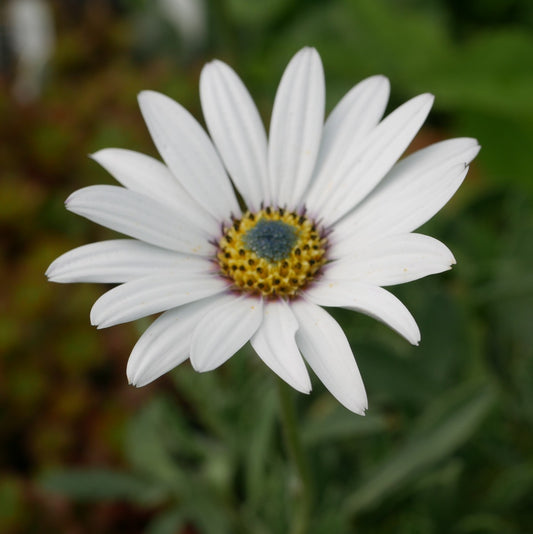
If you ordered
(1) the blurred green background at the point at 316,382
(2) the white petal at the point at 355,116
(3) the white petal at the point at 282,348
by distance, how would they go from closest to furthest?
(3) the white petal at the point at 282,348, (2) the white petal at the point at 355,116, (1) the blurred green background at the point at 316,382

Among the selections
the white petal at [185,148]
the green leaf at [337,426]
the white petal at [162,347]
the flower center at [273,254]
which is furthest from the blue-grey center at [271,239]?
the green leaf at [337,426]

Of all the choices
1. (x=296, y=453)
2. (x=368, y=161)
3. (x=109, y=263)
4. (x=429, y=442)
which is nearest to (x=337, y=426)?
(x=429, y=442)

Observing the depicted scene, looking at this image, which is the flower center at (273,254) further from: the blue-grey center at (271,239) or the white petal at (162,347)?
the white petal at (162,347)

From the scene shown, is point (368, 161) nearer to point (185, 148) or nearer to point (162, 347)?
point (185, 148)

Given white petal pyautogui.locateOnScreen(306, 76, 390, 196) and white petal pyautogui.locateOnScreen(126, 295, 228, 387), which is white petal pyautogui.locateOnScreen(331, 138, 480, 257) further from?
white petal pyautogui.locateOnScreen(126, 295, 228, 387)

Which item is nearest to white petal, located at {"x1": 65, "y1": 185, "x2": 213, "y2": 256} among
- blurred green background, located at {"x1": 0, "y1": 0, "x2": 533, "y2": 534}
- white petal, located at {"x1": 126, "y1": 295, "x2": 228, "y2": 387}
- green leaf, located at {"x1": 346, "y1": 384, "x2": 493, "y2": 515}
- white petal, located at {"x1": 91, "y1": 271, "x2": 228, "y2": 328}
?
white petal, located at {"x1": 91, "y1": 271, "x2": 228, "y2": 328}

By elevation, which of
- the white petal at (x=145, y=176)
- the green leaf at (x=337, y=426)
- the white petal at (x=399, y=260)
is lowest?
the green leaf at (x=337, y=426)
